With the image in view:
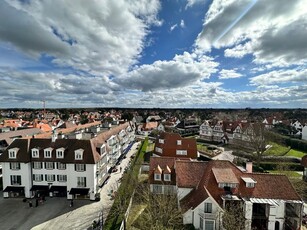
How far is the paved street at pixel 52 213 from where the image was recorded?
1161 inches

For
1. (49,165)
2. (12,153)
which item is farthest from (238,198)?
(12,153)

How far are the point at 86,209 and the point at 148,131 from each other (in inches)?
3145

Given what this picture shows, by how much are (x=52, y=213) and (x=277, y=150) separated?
2542 inches

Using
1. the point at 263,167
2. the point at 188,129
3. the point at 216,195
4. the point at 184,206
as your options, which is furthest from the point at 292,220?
the point at 188,129

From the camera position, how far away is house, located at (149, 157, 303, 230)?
25.7m

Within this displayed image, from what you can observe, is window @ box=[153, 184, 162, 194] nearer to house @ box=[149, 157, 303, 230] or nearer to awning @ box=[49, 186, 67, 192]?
house @ box=[149, 157, 303, 230]

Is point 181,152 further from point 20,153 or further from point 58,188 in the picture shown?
point 20,153

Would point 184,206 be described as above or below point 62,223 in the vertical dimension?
above

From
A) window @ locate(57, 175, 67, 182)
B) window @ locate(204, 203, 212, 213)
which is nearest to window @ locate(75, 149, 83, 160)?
window @ locate(57, 175, 67, 182)

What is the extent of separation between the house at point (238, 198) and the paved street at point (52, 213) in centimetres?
1303

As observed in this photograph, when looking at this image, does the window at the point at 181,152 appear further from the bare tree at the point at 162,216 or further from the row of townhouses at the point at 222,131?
the row of townhouses at the point at 222,131

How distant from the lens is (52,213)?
32.5m

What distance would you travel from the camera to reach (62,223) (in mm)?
29828

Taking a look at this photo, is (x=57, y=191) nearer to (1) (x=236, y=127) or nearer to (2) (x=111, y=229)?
(2) (x=111, y=229)
